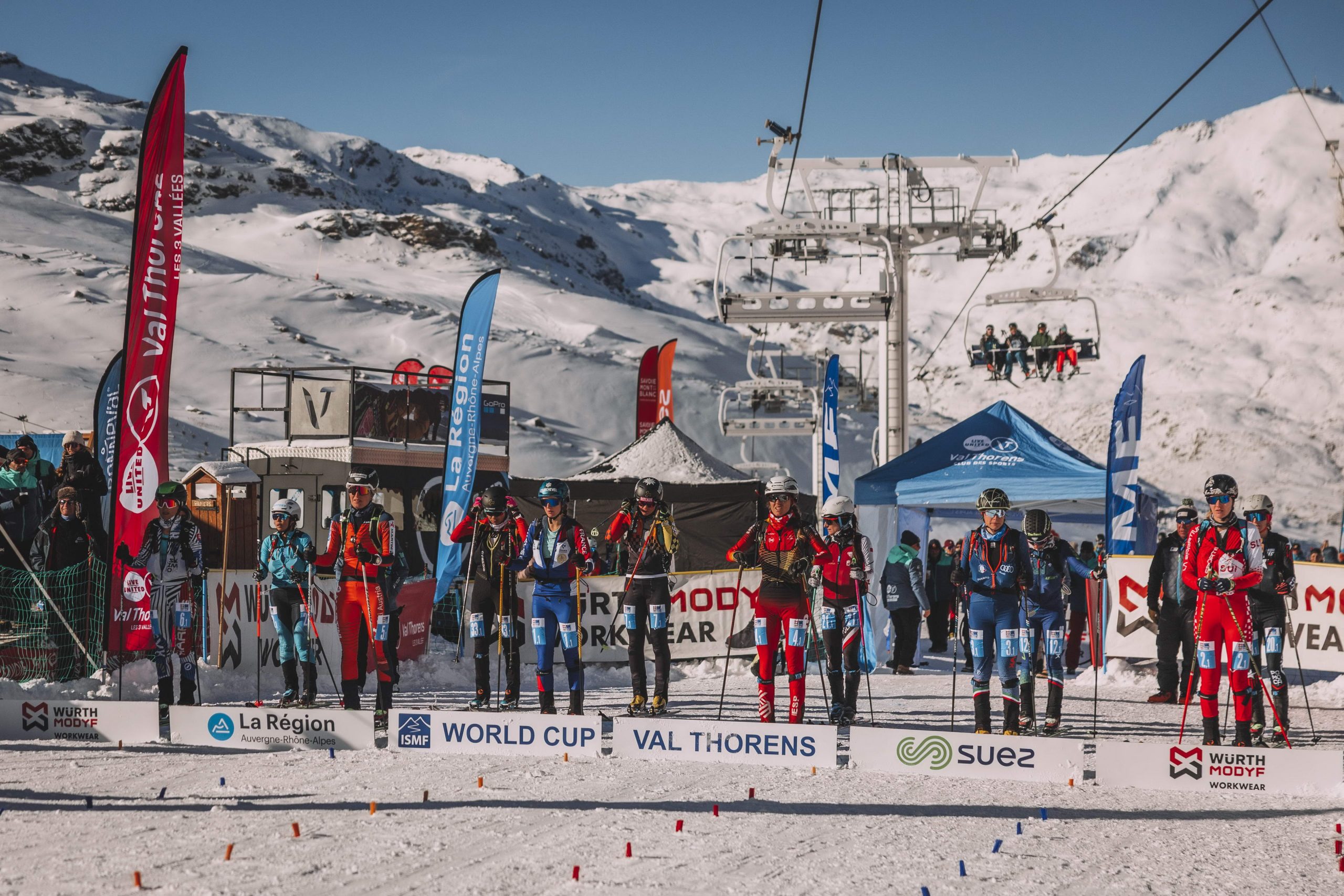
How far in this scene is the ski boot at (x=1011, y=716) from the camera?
8836mm

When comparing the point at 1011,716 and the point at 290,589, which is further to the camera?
the point at 290,589

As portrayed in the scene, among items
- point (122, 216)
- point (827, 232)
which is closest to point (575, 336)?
point (122, 216)

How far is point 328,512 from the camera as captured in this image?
20906 millimetres

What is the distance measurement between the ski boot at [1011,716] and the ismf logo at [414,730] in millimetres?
4308

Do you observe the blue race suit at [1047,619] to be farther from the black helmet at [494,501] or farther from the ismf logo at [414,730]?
the ismf logo at [414,730]

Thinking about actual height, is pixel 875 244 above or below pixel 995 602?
above

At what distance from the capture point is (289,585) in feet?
32.3

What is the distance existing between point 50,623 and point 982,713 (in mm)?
8659

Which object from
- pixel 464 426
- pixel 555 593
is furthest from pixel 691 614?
pixel 555 593

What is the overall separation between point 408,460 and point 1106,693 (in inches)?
517

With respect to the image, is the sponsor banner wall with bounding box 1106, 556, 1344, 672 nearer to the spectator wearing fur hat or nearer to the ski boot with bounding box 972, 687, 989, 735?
the ski boot with bounding box 972, 687, 989, 735

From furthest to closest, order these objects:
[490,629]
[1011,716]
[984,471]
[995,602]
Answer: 1. [984,471]
2. [490,629]
3. [995,602]
4. [1011,716]

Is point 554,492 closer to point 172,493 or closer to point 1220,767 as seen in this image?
point 172,493

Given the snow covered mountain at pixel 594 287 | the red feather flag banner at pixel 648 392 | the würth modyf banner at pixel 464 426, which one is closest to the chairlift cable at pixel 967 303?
the snow covered mountain at pixel 594 287
